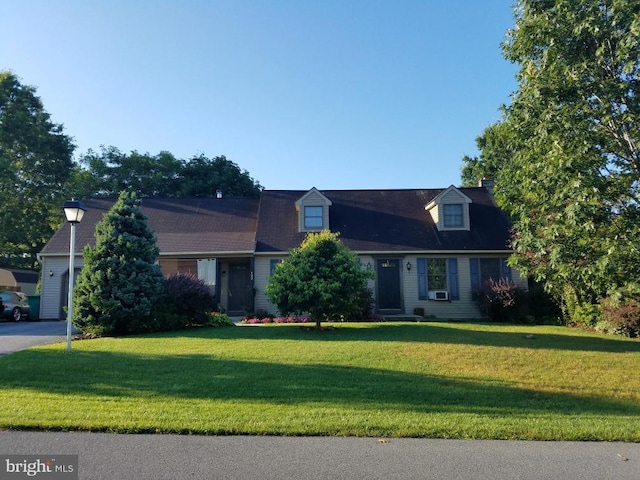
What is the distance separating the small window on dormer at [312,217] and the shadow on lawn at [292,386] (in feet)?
38.1

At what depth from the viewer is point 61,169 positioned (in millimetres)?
32750

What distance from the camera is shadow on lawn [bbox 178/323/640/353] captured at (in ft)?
33.7

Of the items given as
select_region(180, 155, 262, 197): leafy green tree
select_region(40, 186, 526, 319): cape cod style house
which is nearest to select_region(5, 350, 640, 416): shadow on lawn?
select_region(40, 186, 526, 319): cape cod style house

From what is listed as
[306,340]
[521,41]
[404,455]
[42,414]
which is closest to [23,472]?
[42,414]

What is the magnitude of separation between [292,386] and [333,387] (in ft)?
2.09

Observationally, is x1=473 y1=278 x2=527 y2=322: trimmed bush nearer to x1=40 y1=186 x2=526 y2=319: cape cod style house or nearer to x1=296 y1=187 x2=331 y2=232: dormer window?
x1=40 y1=186 x2=526 y2=319: cape cod style house

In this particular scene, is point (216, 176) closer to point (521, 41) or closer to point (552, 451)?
point (521, 41)

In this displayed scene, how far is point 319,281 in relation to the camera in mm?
11875

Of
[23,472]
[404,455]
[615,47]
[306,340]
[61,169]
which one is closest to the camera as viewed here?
[23,472]

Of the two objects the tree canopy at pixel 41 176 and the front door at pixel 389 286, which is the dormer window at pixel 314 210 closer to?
the front door at pixel 389 286

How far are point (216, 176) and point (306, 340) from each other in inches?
1158

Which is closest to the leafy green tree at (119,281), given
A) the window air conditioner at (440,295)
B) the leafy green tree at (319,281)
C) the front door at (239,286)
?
the leafy green tree at (319,281)

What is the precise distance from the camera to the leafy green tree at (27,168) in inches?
1196

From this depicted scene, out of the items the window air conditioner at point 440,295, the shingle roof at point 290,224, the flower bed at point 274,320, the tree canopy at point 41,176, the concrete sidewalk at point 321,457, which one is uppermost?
the tree canopy at point 41,176
